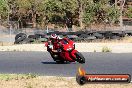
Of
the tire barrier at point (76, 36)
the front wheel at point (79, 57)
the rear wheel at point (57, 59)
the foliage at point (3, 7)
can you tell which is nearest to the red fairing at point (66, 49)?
the front wheel at point (79, 57)

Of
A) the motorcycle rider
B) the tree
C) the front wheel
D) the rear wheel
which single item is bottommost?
the tree

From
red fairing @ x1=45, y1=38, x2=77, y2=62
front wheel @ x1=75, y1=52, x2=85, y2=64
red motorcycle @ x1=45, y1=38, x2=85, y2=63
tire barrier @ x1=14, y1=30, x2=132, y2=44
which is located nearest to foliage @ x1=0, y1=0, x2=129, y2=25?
tire barrier @ x1=14, y1=30, x2=132, y2=44

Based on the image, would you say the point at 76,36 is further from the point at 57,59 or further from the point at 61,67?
the point at 61,67

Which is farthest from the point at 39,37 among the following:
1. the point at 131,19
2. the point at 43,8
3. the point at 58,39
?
the point at 131,19

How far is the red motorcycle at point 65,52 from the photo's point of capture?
17.2 meters

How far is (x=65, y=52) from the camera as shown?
17.4 metres

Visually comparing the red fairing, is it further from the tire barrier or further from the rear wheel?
the tire barrier

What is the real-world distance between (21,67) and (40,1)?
37916mm

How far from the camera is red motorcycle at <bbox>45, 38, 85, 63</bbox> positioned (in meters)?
17.2

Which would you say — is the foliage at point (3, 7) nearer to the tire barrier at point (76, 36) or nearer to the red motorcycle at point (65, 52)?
the tire barrier at point (76, 36)

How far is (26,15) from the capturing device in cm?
5738

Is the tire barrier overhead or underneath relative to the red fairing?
underneath

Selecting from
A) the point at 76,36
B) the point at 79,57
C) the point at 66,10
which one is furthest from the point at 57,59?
the point at 66,10

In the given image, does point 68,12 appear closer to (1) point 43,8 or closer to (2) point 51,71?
(1) point 43,8
